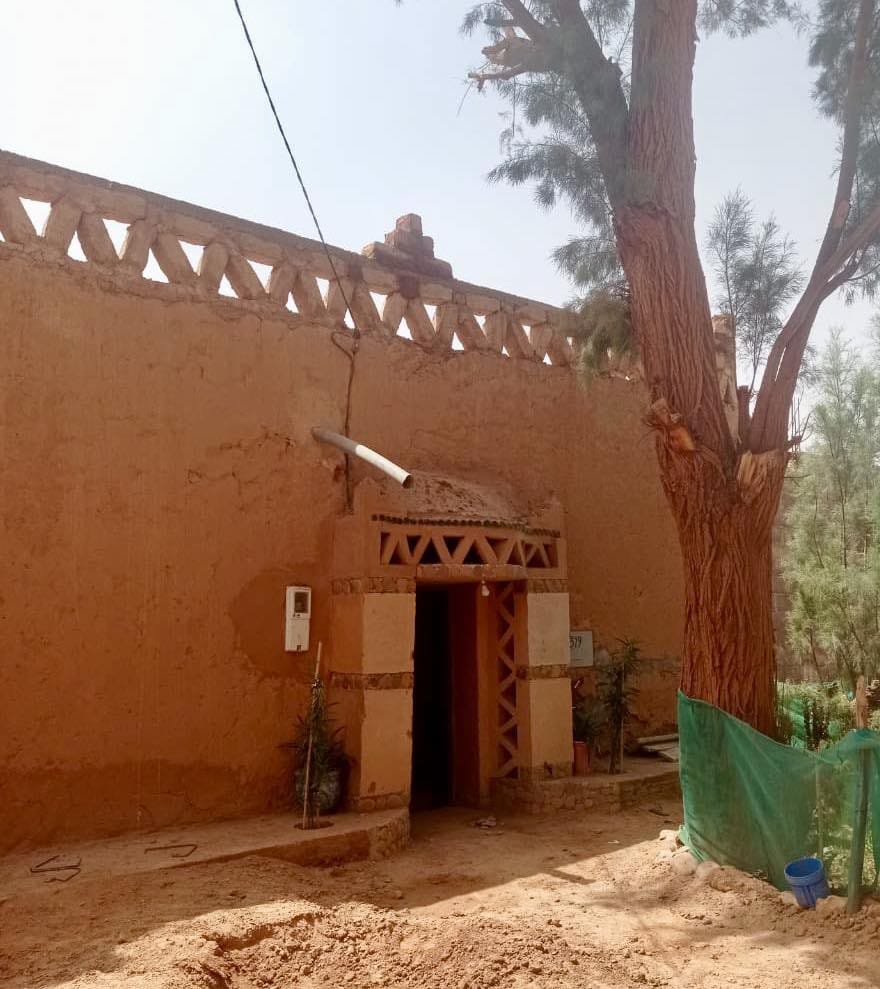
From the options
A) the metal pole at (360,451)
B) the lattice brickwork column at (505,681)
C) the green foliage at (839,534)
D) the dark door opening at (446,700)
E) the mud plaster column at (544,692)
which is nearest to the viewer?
the metal pole at (360,451)

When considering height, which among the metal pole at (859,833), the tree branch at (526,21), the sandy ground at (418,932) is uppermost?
the tree branch at (526,21)

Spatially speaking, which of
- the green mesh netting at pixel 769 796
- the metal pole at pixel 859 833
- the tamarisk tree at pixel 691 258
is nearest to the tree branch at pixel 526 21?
the tamarisk tree at pixel 691 258

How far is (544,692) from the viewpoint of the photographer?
9.67 meters

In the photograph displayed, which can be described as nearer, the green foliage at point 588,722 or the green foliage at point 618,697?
the green foliage at point 618,697

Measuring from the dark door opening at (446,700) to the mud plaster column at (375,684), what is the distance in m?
1.57

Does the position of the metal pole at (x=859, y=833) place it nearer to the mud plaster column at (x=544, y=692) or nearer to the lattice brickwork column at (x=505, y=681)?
the mud plaster column at (x=544, y=692)

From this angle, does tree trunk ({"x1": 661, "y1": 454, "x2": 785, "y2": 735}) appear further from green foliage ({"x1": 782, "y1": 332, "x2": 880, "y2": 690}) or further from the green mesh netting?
green foliage ({"x1": 782, "y1": 332, "x2": 880, "y2": 690})

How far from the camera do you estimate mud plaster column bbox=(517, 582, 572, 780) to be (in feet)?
31.2

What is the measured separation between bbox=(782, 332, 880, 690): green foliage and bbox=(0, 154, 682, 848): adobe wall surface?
8164 mm

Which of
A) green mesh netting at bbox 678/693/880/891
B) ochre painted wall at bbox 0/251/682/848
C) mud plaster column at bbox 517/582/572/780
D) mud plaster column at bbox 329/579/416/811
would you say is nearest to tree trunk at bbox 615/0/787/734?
green mesh netting at bbox 678/693/880/891

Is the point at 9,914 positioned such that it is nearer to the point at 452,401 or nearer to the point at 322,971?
the point at 322,971

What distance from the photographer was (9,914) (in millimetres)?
5520

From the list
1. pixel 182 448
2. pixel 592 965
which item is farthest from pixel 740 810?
pixel 182 448

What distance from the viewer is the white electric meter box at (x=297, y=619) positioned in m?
8.60
